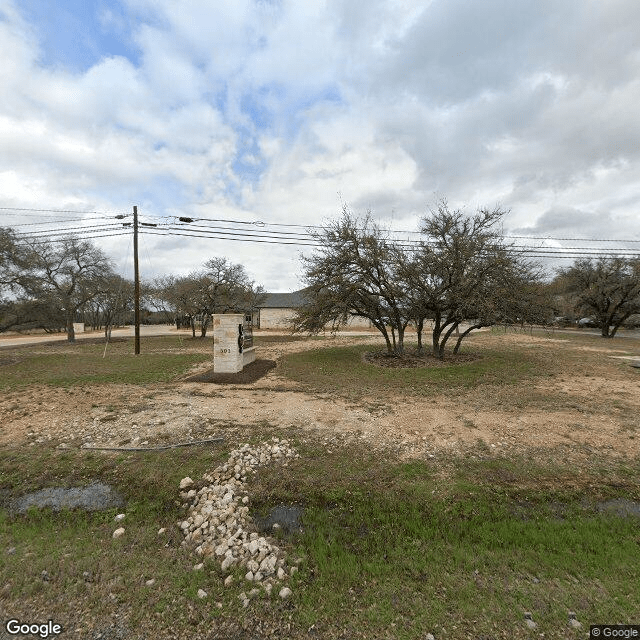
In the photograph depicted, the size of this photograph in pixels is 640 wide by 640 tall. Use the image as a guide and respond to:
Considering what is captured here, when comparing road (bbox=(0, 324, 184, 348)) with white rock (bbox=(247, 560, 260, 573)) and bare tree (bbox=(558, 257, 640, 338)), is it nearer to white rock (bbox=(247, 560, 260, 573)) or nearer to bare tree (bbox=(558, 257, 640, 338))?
white rock (bbox=(247, 560, 260, 573))

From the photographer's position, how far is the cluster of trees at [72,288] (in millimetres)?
14953

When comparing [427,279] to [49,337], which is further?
[49,337]

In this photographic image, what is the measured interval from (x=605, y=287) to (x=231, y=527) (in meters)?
30.9

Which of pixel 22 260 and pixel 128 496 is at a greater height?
pixel 22 260

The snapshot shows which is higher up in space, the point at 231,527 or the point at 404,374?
the point at 404,374

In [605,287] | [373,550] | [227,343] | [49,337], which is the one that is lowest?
[373,550]

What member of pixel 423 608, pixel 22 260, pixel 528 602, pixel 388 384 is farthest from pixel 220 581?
pixel 22 260

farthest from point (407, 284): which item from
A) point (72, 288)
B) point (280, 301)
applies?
point (280, 301)

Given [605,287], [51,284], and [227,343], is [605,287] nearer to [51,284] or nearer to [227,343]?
[227,343]

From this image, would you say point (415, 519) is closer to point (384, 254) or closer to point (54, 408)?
point (54, 408)

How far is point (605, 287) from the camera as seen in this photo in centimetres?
2319

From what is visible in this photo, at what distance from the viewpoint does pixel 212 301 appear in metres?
24.8

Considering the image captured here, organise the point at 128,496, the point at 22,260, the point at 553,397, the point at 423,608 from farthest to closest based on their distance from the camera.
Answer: the point at 22,260 < the point at 553,397 < the point at 128,496 < the point at 423,608

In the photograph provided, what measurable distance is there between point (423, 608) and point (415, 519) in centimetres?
106
